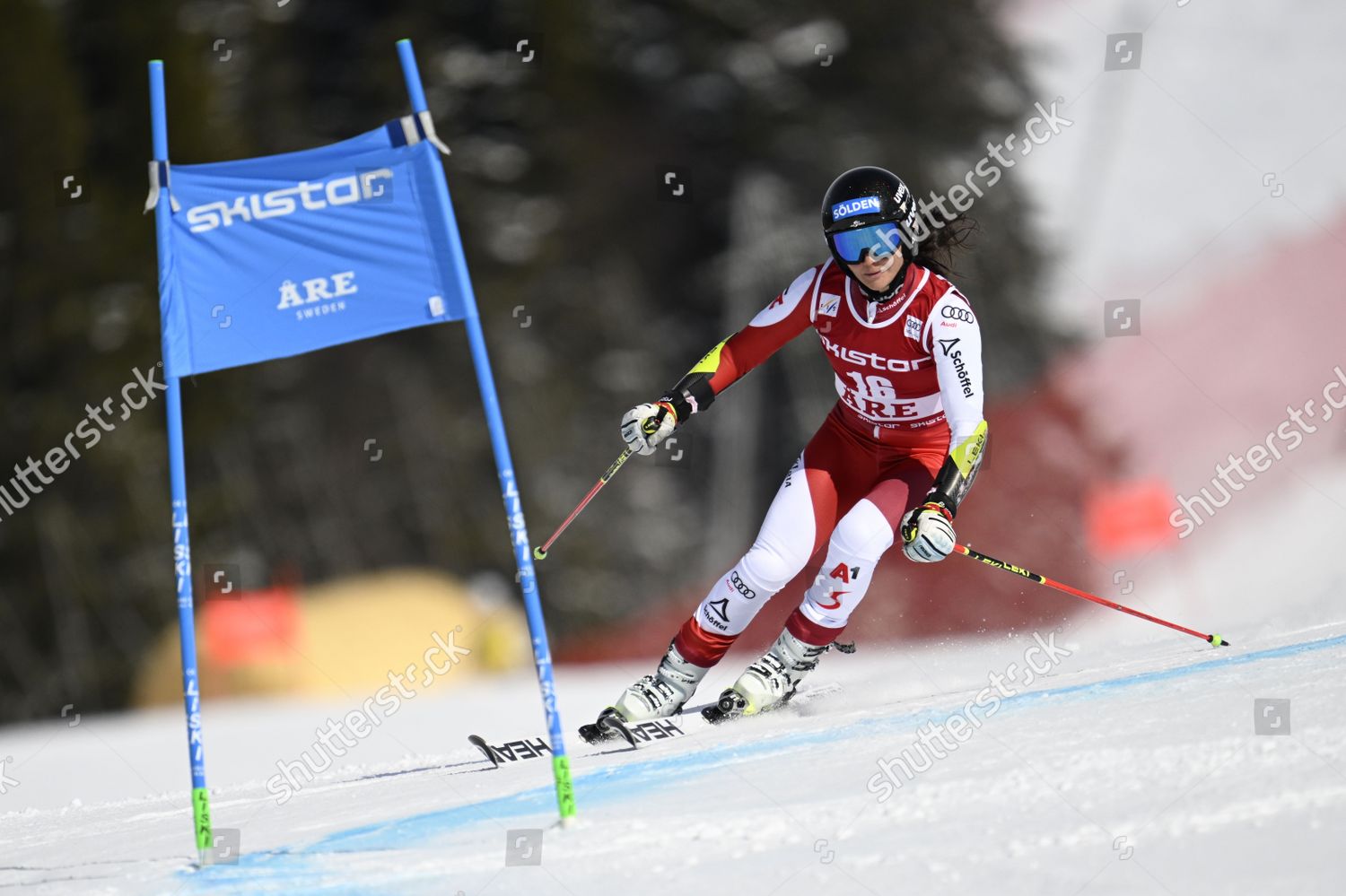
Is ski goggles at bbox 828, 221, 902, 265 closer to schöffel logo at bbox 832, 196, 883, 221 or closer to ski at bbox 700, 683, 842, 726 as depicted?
schöffel logo at bbox 832, 196, 883, 221

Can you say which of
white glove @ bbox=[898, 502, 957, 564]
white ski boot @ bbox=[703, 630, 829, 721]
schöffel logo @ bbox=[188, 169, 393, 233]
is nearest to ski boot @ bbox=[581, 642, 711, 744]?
white ski boot @ bbox=[703, 630, 829, 721]

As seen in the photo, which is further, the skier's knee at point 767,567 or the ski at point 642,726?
the skier's knee at point 767,567

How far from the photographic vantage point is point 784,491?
4.56 meters

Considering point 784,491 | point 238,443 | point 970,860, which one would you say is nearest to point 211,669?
point 238,443

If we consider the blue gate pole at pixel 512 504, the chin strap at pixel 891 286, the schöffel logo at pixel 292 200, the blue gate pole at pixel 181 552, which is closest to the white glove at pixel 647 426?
the chin strap at pixel 891 286

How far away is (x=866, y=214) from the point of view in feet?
13.5

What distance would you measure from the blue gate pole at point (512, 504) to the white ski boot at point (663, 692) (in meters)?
1.28

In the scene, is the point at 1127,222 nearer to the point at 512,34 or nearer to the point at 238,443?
the point at 512,34

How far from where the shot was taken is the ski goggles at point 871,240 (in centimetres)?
412

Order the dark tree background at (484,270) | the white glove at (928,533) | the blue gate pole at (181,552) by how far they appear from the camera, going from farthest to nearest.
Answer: the dark tree background at (484,270) < the white glove at (928,533) < the blue gate pole at (181,552)

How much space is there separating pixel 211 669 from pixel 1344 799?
27.4 ft

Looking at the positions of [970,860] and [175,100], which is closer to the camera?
[970,860]

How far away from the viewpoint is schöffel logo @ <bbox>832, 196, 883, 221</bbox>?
4.11 m

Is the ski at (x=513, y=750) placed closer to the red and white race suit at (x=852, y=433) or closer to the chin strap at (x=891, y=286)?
the red and white race suit at (x=852, y=433)
